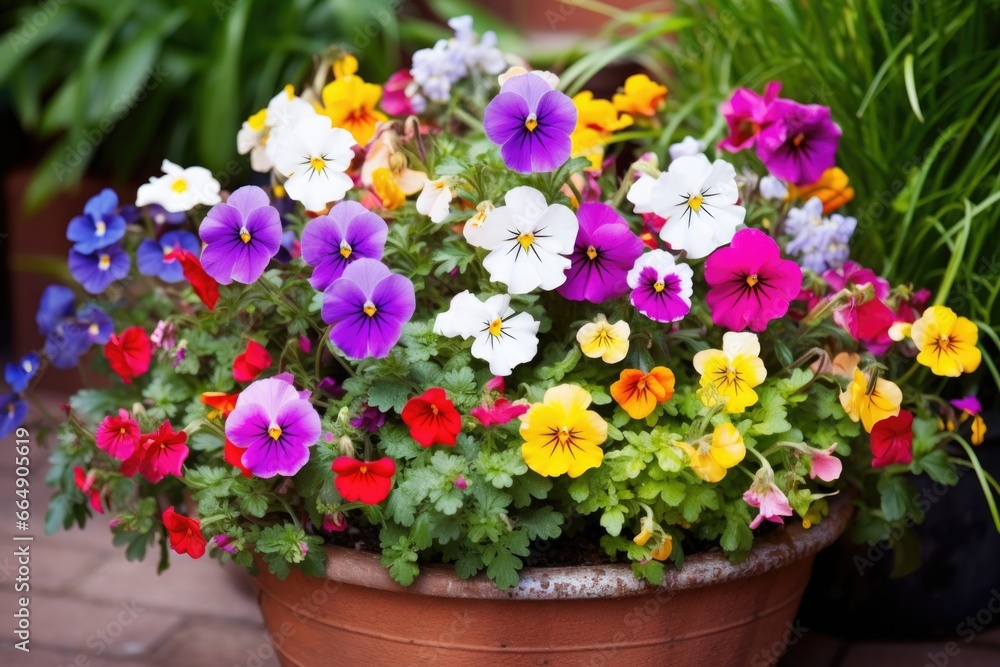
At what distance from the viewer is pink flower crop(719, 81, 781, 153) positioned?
1250 mm

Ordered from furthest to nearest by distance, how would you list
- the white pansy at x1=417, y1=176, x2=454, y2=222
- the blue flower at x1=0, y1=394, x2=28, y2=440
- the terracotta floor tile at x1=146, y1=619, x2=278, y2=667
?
the terracotta floor tile at x1=146, y1=619, x2=278, y2=667 → the blue flower at x1=0, y1=394, x2=28, y2=440 → the white pansy at x1=417, y1=176, x2=454, y2=222

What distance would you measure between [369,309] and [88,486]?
0.47 metres

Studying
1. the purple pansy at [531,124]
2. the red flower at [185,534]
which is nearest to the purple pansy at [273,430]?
the red flower at [185,534]

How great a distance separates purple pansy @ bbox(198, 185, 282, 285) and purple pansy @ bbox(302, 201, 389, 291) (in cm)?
4

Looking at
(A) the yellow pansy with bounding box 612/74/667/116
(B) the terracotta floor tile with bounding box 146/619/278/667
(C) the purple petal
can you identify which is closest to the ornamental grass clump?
(C) the purple petal

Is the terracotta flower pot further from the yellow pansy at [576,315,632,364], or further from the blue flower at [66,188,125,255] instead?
the blue flower at [66,188,125,255]

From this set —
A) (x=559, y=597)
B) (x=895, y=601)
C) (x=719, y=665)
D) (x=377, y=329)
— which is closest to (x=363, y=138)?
(x=377, y=329)

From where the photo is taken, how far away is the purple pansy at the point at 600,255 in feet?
3.40

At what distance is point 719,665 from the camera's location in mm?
1122

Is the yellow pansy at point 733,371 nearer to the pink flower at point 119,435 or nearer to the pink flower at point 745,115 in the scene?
the pink flower at point 745,115

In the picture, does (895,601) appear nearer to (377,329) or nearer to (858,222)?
(858,222)

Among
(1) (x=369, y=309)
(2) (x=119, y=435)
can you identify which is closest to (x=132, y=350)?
(2) (x=119, y=435)

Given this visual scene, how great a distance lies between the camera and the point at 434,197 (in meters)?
1.08

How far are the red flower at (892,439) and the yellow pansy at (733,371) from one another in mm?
146
